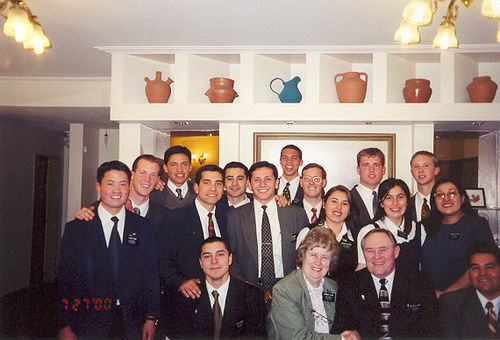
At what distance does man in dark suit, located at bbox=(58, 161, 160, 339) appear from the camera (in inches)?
103

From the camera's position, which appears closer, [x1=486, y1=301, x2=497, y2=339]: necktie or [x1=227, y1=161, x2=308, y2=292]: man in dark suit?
[x1=486, y1=301, x2=497, y2=339]: necktie

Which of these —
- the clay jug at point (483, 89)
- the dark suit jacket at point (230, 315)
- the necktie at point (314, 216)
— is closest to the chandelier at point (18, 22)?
the dark suit jacket at point (230, 315)

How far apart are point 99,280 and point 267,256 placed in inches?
43.8

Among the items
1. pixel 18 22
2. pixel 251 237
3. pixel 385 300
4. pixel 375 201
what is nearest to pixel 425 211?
pixel 375 201

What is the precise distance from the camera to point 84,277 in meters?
2.62

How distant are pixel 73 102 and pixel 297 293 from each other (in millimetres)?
3505

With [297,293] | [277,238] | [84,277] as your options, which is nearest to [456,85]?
[277,238]

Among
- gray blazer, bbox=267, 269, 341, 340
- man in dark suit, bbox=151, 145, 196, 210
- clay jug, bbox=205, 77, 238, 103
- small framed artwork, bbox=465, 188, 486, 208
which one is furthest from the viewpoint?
small framed artwork, bbox=465, 188, 486, 208

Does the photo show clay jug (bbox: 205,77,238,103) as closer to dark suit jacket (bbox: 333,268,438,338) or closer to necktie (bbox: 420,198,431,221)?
necktie (bbox: 420,198,431,221)

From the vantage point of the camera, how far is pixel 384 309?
2570 millimetres

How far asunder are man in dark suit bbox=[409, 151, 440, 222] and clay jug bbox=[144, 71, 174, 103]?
2.18 m

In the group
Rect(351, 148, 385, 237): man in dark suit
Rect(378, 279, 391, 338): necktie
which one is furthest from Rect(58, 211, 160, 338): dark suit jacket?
Rect(351, 148, 385, 237): man in dark suit

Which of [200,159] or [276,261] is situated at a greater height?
[200,159]

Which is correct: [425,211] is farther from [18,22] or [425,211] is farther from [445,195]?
[18,22]
